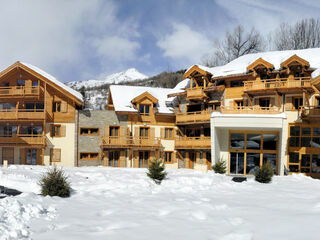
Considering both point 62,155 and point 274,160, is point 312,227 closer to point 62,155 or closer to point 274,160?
point 274,160

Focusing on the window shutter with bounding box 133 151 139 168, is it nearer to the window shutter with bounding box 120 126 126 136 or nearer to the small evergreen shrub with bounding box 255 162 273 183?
the window shutter with bounding box 120 126 126 136

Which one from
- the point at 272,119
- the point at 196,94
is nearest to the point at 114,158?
the point at 196,94

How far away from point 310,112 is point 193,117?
10.4 meters

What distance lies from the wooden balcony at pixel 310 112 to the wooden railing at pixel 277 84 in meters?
1.93

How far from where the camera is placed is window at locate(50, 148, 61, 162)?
86.3ft

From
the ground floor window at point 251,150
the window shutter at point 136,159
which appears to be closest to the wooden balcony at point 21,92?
the window shutter at point 136,159

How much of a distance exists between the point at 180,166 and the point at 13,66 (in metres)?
20.6

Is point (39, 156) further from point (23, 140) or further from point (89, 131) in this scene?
point (89, 131)

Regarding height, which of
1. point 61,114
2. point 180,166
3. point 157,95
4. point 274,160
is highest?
point 157,95

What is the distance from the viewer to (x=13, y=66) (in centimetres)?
2614

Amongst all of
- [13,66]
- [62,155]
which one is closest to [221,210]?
[62,155]

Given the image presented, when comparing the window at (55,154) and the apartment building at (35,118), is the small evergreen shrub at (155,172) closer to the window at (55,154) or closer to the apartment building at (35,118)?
the apartment building at (35,118)

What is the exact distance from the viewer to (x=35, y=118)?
25.8 metres

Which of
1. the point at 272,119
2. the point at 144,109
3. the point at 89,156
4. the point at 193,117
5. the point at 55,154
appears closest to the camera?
the point at 272,119
